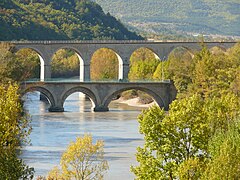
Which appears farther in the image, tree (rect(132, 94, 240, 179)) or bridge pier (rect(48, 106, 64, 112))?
bridge pier (rect(48, 106, 64, 112))

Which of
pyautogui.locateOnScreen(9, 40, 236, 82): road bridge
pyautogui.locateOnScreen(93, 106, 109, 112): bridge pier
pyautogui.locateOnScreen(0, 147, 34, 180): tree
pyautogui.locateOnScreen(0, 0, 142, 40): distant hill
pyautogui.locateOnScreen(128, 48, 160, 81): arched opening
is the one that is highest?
pyautogui.locateOnScreen(0, 0, 142, 40): distant hill

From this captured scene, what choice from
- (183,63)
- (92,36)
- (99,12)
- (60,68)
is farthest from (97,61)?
(99,12)

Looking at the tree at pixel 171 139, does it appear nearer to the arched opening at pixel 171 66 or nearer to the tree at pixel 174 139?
the tree at pixel 174 139

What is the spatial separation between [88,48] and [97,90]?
29.8ft

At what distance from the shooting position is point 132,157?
195ft

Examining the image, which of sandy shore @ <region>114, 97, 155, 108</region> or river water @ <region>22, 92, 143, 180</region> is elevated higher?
sandy shore @ <region>114, 97, 155, 108</region>

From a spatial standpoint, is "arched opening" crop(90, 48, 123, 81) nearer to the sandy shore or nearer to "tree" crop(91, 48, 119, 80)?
"tree" crop(91, 48, 119, 80)

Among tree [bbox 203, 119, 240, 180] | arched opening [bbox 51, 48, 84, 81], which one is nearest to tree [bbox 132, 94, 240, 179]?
tree [bbox 203, 119, 240, 180]

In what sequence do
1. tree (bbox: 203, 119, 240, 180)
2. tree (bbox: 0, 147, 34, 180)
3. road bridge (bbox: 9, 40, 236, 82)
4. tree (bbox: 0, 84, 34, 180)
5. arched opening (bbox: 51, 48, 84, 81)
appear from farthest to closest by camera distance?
arched opening (bbox: 51, 48, 84, 81)
road bridge (bbox: 9, 40, 236, 82)
tree (bbox: 203, 119, 240, 180)
tree (bbox: 0, 84, 34, 180)
tree (bbox: 0, 147, 34, 180)

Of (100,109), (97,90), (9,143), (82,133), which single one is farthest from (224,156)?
(97,90)

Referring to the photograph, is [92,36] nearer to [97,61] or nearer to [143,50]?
[143,50]

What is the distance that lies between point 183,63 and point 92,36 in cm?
5709

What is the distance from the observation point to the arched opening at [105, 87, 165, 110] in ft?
316

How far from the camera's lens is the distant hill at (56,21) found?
12905cm
